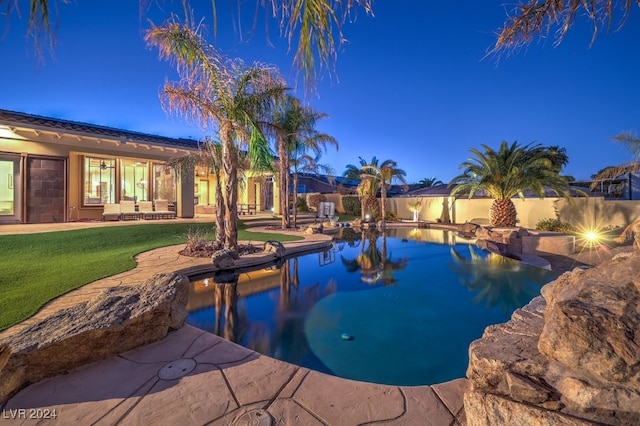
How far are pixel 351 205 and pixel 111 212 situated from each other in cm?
1874

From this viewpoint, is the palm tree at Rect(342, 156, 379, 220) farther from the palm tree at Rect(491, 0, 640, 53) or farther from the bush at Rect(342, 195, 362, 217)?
the palm tree at Rect(491, 0, 640, 53)

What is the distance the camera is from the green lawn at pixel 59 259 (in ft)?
14.6

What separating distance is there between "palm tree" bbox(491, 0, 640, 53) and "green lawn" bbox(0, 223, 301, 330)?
617 cm

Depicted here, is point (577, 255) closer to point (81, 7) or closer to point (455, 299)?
point (455, 299)

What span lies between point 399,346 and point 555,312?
2.77m

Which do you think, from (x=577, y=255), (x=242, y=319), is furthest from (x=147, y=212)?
(x=577, y=255)

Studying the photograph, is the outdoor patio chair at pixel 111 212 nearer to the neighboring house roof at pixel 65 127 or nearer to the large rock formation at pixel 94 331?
the neighboring house roof at pixel 65 127

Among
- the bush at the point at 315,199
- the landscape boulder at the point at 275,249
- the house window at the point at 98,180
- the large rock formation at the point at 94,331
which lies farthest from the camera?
the bush at the point at 315,199

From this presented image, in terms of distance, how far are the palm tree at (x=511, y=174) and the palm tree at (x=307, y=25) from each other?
15.6 metres

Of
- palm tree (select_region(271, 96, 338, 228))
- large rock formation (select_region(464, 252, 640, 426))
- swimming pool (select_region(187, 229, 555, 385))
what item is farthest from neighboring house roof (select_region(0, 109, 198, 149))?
large rock formation (select_region(464, 252, 640, 426))

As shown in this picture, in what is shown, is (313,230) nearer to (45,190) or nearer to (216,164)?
(216,164)

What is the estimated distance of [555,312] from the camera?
6.28 feet

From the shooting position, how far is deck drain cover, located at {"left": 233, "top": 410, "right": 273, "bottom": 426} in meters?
2.10

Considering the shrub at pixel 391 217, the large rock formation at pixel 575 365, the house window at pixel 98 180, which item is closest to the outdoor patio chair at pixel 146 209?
the house window at pixel 98 180
